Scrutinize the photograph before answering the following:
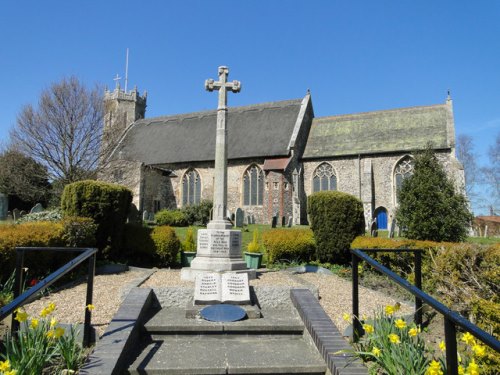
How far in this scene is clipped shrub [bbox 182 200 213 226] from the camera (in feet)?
81.6

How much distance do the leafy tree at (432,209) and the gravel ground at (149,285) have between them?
5.45 m

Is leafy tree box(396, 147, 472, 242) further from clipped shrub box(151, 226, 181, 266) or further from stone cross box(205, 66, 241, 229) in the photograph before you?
clipped shrub box(151, 226, 181, 266)

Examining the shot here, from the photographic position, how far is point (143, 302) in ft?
17.2

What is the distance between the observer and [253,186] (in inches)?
1088

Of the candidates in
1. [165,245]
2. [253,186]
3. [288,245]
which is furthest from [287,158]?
[165,245]

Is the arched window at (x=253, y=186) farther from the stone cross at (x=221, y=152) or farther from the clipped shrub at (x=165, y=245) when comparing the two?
the stone cross at (x=221, y=152)

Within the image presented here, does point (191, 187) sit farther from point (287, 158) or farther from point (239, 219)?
point (239, 219)

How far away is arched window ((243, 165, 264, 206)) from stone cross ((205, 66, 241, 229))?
1870 centimetres

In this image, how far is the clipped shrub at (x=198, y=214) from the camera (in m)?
24.9

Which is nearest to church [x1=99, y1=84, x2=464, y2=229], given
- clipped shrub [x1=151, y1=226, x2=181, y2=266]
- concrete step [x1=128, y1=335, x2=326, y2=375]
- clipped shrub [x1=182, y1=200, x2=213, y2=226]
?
clipped shrub [x1=182, y1=200, x2=213, y2=226]

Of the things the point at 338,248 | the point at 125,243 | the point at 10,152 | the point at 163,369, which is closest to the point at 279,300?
the point at 163,369

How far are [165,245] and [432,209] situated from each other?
8.91m

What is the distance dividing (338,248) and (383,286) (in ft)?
8.50

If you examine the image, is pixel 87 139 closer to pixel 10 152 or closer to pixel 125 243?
pixel 10 152
